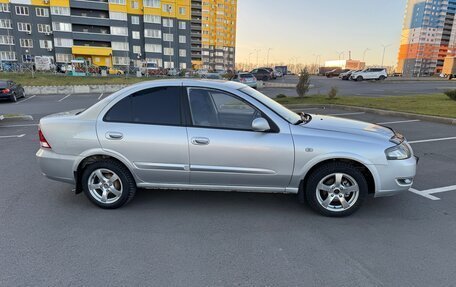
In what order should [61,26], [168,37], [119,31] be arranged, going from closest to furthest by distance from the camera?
[61,26] → [119,31] → [168,37]

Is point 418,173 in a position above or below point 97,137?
below

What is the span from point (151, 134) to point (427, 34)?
12946cm

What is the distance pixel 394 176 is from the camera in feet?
12.0

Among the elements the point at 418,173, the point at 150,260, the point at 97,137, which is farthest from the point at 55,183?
the point at 418,173

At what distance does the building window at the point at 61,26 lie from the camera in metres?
58.3

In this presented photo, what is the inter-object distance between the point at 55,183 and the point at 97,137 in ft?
5.74

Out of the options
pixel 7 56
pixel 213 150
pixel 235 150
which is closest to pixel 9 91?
pixel 213 150

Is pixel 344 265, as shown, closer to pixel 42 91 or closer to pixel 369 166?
pixel 369 166

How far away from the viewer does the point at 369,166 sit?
3.62 m

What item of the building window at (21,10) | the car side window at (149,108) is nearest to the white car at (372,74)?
the car side window at (149,108)

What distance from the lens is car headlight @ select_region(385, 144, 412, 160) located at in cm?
364

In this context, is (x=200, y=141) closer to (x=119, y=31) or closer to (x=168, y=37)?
(x=119, y=31)

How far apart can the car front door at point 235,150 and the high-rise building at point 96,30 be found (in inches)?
2544

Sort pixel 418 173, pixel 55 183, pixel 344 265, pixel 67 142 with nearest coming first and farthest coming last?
1. pixel 344 265
2. pixel 67 142
3. pixel 55 183
4. pixel 418 173
